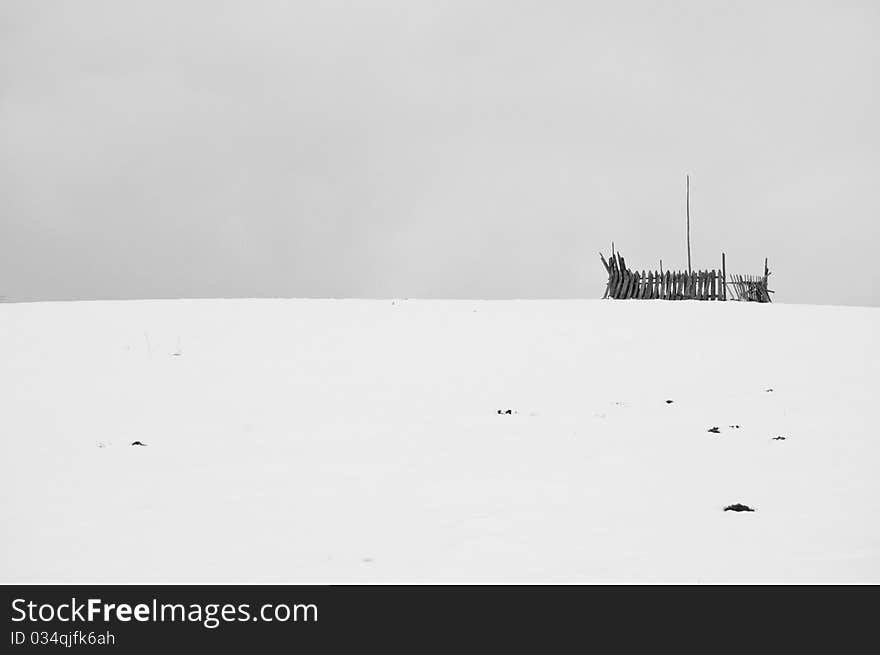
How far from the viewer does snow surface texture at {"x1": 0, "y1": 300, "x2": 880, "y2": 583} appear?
4402mm

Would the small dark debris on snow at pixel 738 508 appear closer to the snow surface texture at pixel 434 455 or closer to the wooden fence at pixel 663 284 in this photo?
the snow surface texture at pixel 434 455

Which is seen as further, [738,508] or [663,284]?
[663,284]

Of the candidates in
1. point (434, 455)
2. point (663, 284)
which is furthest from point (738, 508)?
point (663, 284)

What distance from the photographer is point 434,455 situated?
6.85 m

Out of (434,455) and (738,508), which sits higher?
(434,455)
